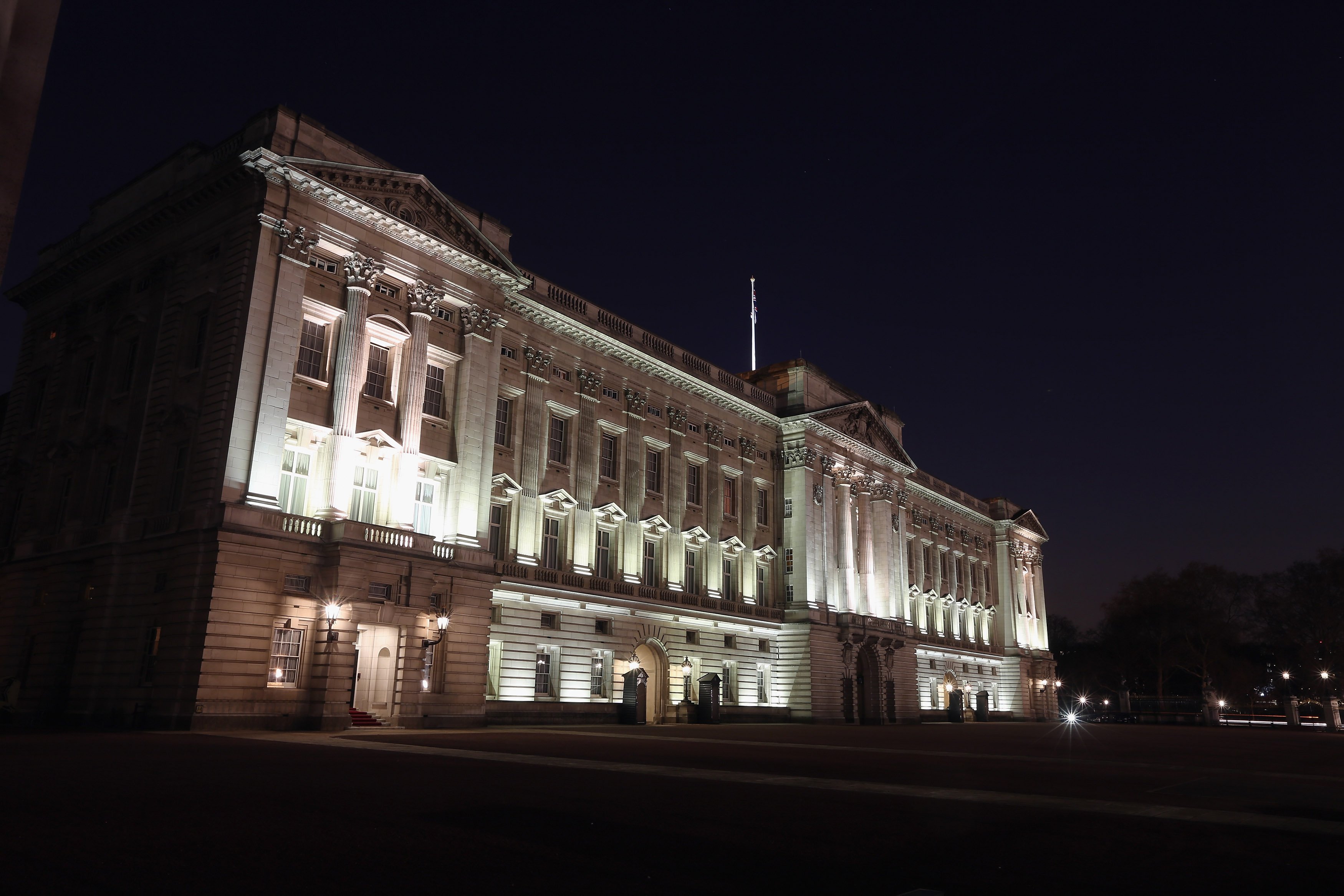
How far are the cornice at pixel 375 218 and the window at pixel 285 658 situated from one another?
16309 mm

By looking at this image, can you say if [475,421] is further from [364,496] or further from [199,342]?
[199,342]

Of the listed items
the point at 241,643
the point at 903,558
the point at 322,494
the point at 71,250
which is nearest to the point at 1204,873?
the point at 241,643

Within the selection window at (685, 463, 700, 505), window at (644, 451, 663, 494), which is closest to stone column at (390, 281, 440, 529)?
window at (644, 451, 663, 494)

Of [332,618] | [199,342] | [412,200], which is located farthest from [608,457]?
[199,342]

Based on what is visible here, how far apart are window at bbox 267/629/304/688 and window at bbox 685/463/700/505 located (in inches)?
1059

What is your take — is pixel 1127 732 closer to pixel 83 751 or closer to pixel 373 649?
pixel 373 649

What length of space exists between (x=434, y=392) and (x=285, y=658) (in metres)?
13.1

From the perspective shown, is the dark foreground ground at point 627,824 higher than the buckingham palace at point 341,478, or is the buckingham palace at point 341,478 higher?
the buckingham palace at point 341,478

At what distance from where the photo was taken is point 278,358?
3325cm

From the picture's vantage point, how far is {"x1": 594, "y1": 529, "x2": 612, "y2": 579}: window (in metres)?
48.2

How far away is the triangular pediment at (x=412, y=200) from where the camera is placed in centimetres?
3562

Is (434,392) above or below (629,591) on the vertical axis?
above

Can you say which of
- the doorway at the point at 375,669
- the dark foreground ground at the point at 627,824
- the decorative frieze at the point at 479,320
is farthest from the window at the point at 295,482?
the dark foreground ground at the point at 627,824

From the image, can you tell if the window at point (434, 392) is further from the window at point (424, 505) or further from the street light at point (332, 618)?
the street light at point (332, 618)
